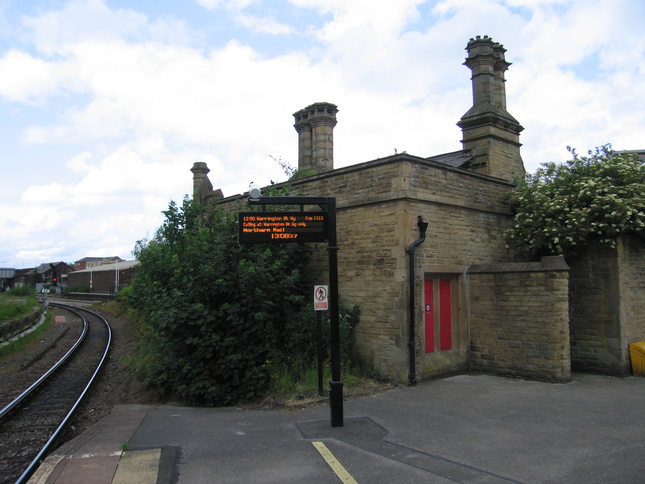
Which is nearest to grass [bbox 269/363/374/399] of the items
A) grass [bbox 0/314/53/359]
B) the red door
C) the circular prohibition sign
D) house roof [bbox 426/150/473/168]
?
the red door

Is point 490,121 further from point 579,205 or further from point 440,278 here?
point 440,278

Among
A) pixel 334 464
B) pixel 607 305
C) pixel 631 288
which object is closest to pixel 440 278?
pixel 607 305

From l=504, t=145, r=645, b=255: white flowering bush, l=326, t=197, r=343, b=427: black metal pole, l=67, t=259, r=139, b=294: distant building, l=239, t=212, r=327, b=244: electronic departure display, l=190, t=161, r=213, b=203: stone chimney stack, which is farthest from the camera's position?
l=67, t=259, r=139, b=294: distant building

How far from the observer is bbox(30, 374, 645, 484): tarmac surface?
502 cm

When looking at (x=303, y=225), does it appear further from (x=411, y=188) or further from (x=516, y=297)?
(x=516, y=297)

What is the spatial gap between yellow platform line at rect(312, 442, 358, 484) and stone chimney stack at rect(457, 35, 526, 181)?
32.1 feet

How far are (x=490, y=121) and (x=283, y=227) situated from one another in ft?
28.0

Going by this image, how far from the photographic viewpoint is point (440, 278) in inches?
411

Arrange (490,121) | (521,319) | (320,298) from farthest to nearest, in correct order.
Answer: (490,121) → (521,319) → (320,298)

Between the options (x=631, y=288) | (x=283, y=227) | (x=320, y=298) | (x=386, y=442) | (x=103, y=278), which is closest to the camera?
(x=386, y=442)

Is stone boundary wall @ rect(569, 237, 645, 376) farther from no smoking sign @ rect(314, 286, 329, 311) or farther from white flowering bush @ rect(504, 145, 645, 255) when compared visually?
no smoking sign @ rect(314, 286, 329, 311)

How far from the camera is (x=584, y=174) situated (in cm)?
1098

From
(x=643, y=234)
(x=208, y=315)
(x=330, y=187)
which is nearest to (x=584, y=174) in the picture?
(x=643, y=234)

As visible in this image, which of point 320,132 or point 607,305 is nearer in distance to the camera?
point 607,305
